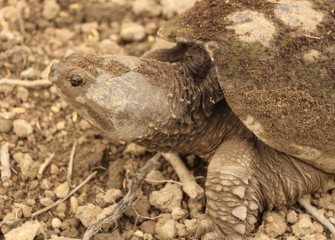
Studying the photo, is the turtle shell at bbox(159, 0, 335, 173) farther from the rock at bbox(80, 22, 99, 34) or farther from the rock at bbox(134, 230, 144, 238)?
the rock at bbox(80, 22, 99, 34)

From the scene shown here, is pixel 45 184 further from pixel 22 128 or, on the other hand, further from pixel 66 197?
pixel 22 128

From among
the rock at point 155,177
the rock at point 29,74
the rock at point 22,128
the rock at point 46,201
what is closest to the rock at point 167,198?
the rock at point 155,177

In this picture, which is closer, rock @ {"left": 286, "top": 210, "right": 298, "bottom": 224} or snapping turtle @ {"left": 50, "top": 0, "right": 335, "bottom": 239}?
snapping turtle @ {"left": 50, "top": 0, "right": 335, "bottom": 239}

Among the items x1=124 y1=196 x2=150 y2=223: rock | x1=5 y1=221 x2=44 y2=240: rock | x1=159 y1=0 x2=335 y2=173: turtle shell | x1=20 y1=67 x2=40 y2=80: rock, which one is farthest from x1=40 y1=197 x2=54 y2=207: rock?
x1=159 y1=0 x2=335 y2=173: turtle shell

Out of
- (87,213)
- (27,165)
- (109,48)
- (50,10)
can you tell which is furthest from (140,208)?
(50,10)

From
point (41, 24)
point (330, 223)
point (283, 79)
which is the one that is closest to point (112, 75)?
point (283, 79)

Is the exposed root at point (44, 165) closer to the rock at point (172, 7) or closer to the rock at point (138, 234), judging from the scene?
the rock at point (138, 234)
